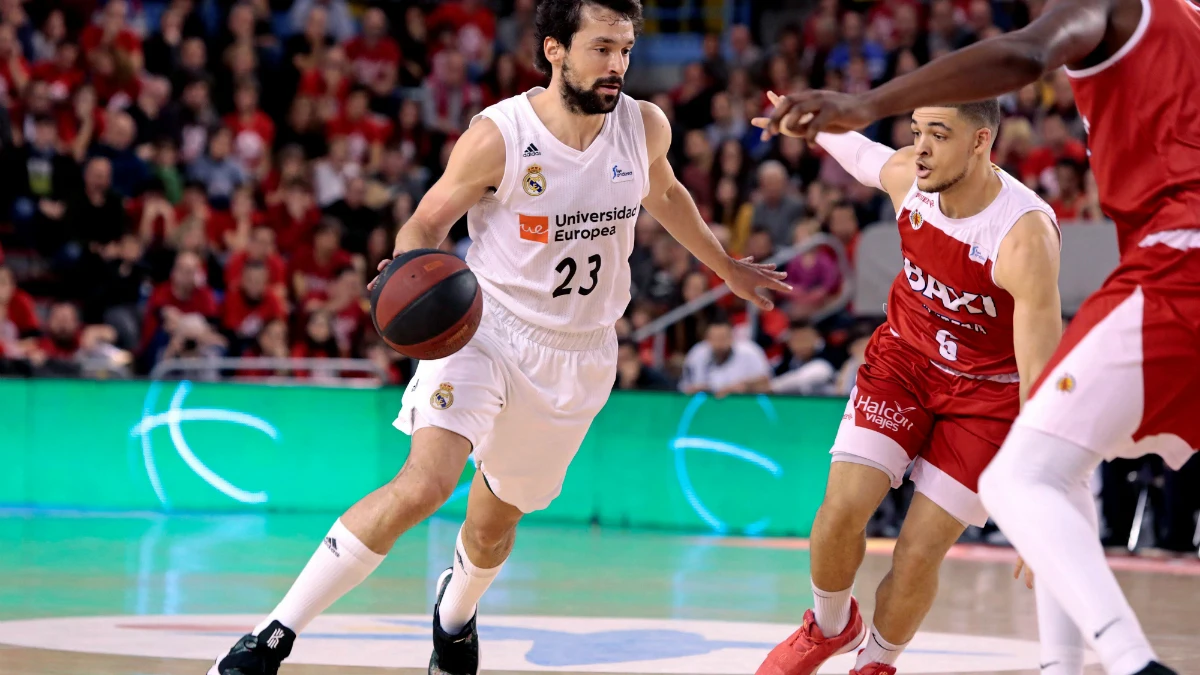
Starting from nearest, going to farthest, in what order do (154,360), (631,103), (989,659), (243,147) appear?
(631,103), (989,659), (154,360), (243,147)

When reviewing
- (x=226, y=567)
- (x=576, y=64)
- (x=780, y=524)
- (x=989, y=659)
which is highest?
(x=576, y=64)

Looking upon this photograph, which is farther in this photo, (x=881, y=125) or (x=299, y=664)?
(x=881, y=125)

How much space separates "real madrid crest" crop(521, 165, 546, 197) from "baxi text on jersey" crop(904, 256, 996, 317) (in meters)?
1.28

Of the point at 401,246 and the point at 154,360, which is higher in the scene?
the point at 401,246

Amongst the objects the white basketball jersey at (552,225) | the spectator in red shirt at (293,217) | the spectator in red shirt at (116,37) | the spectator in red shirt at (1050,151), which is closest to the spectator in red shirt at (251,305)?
the spectator in red shirt at (293,217)

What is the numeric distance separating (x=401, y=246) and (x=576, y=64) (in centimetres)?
89

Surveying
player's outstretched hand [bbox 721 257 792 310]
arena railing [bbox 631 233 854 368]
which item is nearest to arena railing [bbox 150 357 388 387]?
arena railing [bbox 631 233 854 368]

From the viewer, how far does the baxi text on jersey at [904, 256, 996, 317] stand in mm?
5227

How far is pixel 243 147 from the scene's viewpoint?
53.5 ft

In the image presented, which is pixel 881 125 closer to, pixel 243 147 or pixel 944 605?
pixel 243 147

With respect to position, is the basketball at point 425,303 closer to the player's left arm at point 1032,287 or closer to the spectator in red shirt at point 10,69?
the player's left arm at point 1032,287

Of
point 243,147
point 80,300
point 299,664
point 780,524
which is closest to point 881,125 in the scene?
point 780,524

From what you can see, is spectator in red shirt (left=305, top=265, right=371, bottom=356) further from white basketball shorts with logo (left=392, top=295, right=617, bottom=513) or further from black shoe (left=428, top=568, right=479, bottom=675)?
white basketball shorts with logo (left=392, top=295, right=617, bottom=513)

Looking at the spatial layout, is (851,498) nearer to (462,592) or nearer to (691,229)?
(691,229)
